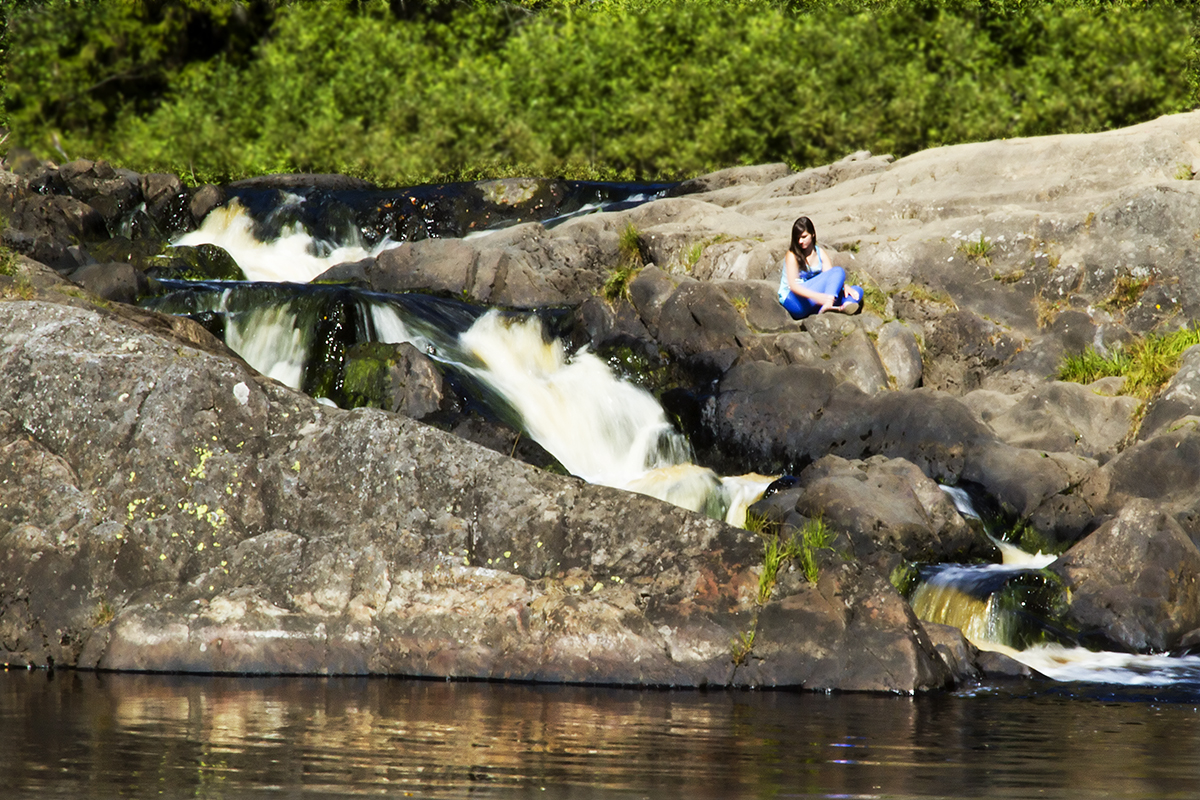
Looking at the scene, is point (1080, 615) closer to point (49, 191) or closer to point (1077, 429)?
point (1077, 429)

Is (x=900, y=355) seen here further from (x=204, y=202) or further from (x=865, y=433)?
(x=204, y=202)

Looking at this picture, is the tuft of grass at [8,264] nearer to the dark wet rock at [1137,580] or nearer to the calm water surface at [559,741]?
the calm water surface at [559,741]

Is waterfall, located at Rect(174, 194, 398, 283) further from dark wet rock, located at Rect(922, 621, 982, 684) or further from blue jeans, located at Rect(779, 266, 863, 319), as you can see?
dark wet rock, located at Rect(922, 621, 982, 684)

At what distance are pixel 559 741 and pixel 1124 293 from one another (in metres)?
15.3

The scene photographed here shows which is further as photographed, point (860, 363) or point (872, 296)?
point (872, 296)

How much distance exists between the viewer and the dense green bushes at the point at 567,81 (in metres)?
35.5

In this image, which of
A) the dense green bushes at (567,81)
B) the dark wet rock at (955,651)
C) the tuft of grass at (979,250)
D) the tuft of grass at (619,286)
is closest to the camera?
the dark wet rock at (955,651)

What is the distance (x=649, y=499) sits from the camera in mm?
9352

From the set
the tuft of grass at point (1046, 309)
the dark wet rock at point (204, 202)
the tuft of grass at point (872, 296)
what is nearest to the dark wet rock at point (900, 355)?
the tuft of grass at point (872, 296)

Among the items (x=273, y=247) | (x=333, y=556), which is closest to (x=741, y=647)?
(x=333, y=556)

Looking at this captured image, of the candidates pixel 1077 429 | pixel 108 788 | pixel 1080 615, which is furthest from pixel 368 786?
pixel 1077 429

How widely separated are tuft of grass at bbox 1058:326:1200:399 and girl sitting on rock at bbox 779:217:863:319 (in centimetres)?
391

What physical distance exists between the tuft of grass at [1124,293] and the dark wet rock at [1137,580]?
319 inches

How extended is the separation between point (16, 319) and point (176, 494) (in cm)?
187
